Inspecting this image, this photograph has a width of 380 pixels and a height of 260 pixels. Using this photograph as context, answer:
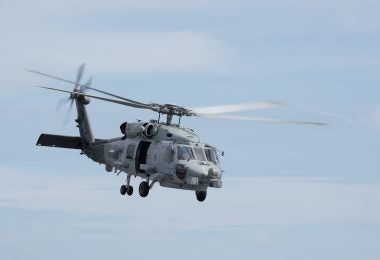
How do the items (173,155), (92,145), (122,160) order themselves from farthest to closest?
1. (92,145)
2. (122,160)
3. (173,155)

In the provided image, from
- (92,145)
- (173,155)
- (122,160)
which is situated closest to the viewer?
(173,155)

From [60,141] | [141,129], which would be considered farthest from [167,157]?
[60,141]

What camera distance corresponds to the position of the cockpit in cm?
4981

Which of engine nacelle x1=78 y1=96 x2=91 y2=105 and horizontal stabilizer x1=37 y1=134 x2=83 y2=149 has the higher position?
engine nacelle x1=78 y1=96 x2=91 y2=105

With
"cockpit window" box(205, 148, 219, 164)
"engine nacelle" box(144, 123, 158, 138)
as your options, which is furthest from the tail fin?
"cockpit window" box(205, 148, 219, 164)

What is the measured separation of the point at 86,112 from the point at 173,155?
1216cm

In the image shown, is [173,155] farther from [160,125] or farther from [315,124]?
[315,124]

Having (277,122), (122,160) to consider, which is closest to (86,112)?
(122,160)

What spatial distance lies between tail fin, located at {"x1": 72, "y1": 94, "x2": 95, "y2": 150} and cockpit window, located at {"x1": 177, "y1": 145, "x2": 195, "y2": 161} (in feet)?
34.2

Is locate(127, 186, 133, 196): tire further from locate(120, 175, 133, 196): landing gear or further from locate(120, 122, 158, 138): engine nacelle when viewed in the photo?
locate(120, 122, 158, 138): engine nacelle

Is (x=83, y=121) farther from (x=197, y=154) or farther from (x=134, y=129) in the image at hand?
(x=197, y=154)

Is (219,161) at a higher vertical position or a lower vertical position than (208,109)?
lower

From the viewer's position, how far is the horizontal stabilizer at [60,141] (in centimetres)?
5800

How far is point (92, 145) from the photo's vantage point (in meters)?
58.1
